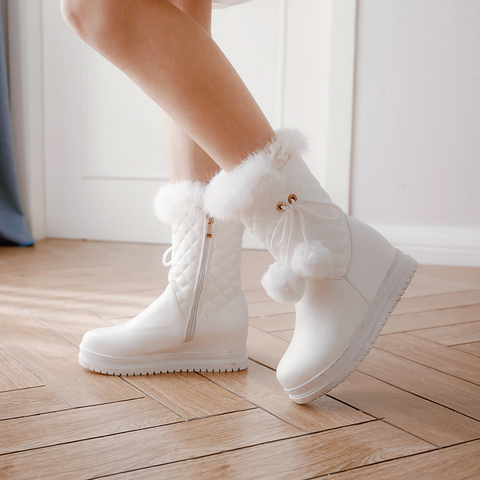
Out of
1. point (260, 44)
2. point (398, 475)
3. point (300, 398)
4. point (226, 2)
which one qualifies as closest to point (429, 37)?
point (260, 44)

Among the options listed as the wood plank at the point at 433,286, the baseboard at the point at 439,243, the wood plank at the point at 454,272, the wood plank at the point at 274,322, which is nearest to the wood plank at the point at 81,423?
the wood plank at the point at 274,322

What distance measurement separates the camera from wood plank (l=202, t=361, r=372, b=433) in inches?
23.4

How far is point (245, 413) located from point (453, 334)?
0.48 m

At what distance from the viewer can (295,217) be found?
0.61 m

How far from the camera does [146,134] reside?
1937 millimetres

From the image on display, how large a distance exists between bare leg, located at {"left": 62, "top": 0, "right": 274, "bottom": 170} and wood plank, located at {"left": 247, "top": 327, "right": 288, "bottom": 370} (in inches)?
13.0

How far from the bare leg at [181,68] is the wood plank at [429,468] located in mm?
328

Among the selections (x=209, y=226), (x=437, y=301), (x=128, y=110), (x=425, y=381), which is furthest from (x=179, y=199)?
(x=128, y=110)

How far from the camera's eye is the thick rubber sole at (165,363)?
0.73 metres

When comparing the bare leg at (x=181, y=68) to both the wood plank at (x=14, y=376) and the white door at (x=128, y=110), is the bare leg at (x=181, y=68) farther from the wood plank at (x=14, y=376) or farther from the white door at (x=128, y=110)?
the white door at (x=128, y=110)

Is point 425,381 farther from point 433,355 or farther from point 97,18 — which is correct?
point 97,18

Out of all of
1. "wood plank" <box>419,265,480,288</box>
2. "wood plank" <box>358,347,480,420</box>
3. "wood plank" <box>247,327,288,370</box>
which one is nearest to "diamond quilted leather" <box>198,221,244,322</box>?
"wood plank" <box>247,327,288,370</box>

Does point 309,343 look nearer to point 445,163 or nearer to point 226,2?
point 226,2

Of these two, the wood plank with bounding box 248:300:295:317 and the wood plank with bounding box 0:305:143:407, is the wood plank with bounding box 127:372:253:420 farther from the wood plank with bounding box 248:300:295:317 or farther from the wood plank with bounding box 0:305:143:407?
the wood plank with bounding box 248:300:295:317
